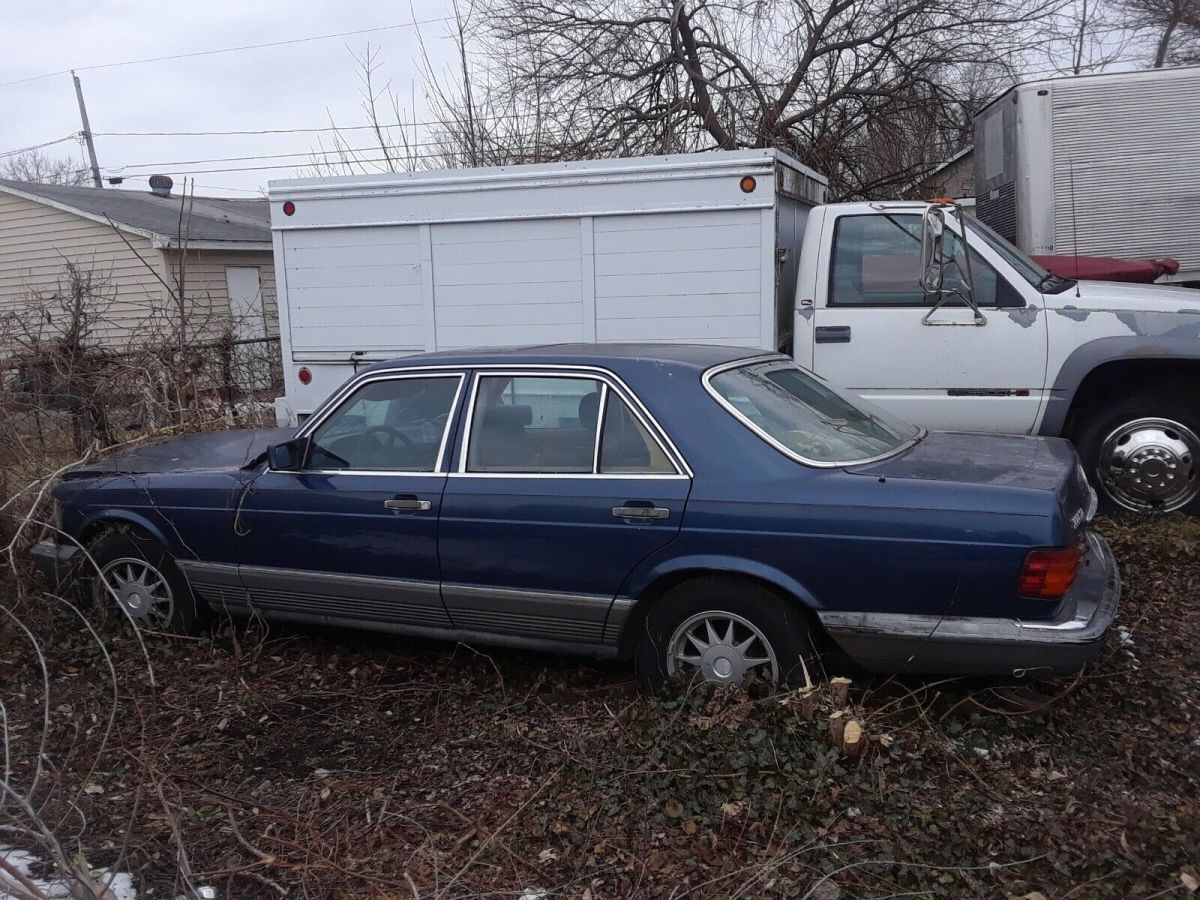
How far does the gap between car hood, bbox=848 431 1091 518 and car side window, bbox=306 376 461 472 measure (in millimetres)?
1839

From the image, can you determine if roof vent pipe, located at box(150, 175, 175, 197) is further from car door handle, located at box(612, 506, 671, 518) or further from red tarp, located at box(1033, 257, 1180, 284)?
car door handle, located at box(612, 506, 671, 518)

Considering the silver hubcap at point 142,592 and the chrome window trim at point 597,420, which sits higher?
the chrome window trim at point 597,420

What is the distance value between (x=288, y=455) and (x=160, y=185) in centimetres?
2448

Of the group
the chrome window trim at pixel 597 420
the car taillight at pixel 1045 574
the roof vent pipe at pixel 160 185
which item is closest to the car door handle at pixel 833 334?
the chrome window trim at pixel 597 420

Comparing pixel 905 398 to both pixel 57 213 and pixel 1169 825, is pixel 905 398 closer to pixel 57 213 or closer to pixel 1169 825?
pixel 1169 825

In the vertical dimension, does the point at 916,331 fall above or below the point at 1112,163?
below

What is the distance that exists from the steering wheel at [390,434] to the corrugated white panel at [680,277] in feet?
7.78

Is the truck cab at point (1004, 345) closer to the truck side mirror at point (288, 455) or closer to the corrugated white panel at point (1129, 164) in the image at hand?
the corrugated white panel at point (1129, 164)

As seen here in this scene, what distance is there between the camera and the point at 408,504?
14.8ft

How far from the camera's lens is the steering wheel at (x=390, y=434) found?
471cm

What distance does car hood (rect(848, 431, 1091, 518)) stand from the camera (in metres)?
3.87

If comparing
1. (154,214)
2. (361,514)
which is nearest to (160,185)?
(154,214)

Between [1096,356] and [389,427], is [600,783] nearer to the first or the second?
[389,427]

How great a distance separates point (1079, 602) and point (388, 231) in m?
5.12
